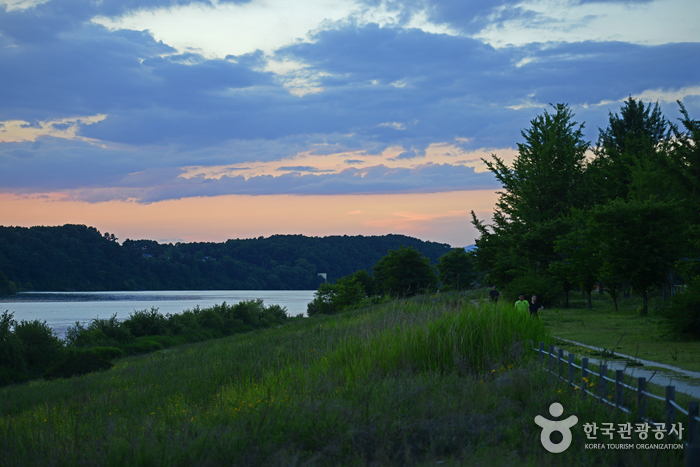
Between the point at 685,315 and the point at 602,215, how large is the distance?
9779mm

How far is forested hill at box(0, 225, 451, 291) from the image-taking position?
14612 centimetres

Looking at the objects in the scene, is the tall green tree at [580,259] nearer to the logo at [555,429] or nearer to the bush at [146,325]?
the logo at [555,429]

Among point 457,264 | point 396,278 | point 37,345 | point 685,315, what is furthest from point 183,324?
point 685,315

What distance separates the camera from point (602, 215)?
2417cm

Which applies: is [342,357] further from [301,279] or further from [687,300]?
[301,279]

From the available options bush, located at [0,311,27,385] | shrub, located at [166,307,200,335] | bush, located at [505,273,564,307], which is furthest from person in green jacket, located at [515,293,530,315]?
shrub, located at [166,307,200,335]

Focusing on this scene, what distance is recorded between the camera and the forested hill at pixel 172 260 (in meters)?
146

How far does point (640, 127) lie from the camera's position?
50.9m

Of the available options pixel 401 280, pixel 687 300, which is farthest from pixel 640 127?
pixel 687 300

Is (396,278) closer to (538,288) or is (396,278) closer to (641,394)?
(538,288)

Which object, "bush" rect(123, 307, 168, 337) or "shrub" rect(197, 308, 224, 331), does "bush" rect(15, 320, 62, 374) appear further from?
"shrub" rect(197, 308, 224, 331)

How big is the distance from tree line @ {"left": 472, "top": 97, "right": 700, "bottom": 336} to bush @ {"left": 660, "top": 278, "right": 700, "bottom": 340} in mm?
33

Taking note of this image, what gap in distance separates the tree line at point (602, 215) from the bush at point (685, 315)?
3 centimetres

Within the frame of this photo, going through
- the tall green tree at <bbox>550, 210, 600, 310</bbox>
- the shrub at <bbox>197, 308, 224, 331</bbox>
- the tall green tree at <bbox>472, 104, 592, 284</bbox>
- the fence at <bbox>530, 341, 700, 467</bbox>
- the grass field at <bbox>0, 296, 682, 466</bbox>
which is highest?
the tall green tree at <bbox>472, 104, 592, 284</bbox>
